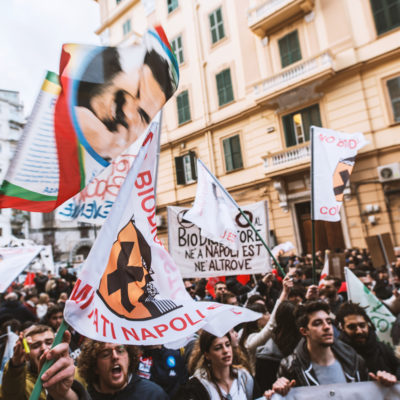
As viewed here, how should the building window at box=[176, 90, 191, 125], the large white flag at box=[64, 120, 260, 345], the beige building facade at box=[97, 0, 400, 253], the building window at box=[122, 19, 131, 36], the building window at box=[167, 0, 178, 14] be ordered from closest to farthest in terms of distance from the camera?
1. the large white flag at box=[64, 120, 260, 345]
2. the beige building facade at box=[97, 0, 400, 253]
3. the building window at box=[176, 90, 191, 125]
4. the building window at box=[167, 0, 178, 14]
5. the building window at box=[122, 19, 131, 36]

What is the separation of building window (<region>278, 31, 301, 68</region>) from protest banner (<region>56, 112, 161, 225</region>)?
11.9 meters

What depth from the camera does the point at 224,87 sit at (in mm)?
16219

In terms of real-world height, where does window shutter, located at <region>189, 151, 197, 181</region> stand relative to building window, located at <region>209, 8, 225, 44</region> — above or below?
below

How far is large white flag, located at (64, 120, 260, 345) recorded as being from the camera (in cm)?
165

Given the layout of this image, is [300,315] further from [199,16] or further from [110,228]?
[199,16]

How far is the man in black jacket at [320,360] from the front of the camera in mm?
2438

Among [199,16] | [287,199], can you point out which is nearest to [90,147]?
[287,199]

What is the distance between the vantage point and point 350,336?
3.04m

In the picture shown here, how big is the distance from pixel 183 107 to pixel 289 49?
6086 millimetres

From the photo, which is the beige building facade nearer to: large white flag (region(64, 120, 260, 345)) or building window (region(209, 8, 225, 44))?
building window (region(209, 8, 225, 44))

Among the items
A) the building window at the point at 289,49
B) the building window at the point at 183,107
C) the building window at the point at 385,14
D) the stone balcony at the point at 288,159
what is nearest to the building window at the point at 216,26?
the building window at the point at 183,107

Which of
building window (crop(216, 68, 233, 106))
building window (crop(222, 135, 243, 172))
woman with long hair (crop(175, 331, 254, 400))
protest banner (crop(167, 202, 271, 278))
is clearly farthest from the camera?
building window (crop(216, 68, 233, 106))

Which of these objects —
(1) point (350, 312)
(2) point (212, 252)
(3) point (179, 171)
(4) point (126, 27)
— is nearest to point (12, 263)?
(2) point (212, 252)

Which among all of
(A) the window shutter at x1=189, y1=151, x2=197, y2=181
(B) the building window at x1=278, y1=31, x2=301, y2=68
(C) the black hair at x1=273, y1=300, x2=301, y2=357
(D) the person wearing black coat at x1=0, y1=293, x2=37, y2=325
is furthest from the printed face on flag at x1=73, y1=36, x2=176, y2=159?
(A) the window shutter at x1=189, y1=151, x2=197, y2=181
